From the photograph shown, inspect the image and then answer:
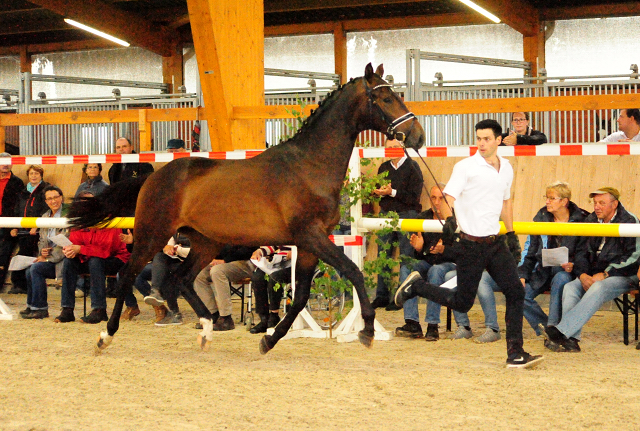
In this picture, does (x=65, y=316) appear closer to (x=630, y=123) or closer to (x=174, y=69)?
(x=630, y=123)

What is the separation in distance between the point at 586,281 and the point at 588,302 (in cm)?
19

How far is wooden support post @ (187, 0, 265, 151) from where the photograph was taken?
841cm

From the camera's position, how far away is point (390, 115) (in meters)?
4.77

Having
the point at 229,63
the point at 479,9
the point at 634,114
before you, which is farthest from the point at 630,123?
the point at 479,9

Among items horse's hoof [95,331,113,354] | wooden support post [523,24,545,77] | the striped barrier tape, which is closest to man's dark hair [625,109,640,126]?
the striped barrier tape

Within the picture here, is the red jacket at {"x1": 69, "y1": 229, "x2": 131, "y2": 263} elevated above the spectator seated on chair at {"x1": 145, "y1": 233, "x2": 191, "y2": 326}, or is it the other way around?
the red jacket at {"x1": 69, "y1": 229, "x2": 131, "y2": 263}

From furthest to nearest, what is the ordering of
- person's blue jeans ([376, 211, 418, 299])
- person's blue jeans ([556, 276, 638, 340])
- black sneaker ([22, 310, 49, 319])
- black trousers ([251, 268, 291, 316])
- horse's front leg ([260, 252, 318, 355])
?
person's blue jeans ([376, 211, 418, 299])
black sneaker ([22, 310, 49, 319])
black trousers ([251, 268, 291, 316])
person's blue jeans ([556, 276, 638, 340])
horse's front leg ([260, 252, 318, 355])

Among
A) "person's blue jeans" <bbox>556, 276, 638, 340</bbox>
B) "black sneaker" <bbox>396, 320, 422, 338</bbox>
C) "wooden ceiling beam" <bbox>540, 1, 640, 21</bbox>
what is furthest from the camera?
"wooden ceiling beam" <bbox>540, 1, 640, 21</bbox>

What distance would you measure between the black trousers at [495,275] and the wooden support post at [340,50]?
1297 cm

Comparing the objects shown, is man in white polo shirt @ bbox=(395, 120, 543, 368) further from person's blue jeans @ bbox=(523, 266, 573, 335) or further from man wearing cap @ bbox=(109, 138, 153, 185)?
man wearing cap @ bbox=(109, 138, 153, 185)

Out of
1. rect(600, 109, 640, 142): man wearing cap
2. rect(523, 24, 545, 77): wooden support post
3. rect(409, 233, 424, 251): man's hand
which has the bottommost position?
rect(409, 233, 424, 251): man's hand

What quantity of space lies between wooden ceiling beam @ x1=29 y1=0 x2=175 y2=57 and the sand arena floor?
10875mm

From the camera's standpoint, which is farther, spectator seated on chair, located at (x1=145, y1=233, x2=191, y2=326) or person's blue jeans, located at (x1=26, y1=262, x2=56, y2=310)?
person's blue jeans, located at (x1=26, y1=262, x2=56, y2=310)

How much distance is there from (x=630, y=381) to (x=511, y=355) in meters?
0.70
